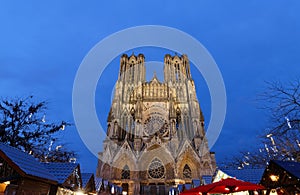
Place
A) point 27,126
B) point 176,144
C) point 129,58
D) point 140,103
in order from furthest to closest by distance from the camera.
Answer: point 129,58 → point 140,103 → point 176,144 → point 27,126

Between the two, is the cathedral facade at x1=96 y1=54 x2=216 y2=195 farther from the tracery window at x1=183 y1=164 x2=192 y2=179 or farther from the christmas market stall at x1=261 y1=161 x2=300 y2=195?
the christmas market stall at x1=261 y1=161 x2=300 y2=195

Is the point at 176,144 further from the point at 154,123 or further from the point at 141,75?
the point at 141,75

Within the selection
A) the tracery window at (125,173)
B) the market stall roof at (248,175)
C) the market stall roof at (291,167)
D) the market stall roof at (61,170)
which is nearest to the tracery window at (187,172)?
the tracery window at (125,173)

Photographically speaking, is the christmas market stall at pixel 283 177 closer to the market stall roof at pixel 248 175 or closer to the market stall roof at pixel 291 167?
the market stall roof at pixel 291 167

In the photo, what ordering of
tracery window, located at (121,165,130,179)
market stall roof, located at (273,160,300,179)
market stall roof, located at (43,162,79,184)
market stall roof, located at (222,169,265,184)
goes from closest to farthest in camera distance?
market stall roof, located at (273,160,300,179), market stall roof, located at (43,162,79,184), market stall roof, located at (222,169,265,184), tracery window, located at (121,165,130,179)

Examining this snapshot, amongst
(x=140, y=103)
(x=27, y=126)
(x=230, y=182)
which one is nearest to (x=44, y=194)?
(x=230, y=182)

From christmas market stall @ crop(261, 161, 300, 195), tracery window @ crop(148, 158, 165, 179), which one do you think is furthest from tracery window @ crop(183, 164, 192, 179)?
christmas market stall @ crop(261, 161, 300, 195)

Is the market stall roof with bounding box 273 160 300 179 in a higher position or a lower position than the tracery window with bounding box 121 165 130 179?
lower

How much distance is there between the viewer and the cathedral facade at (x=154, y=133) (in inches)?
1225

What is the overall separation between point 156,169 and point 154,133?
6979mm

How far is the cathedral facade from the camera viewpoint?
31.1 meters

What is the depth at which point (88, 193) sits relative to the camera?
10.8m

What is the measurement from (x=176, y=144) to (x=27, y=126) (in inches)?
940

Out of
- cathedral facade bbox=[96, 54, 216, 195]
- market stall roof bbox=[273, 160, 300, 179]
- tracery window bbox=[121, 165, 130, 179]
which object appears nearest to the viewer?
market stall roof bbox=[273, 160, 300, 179]
